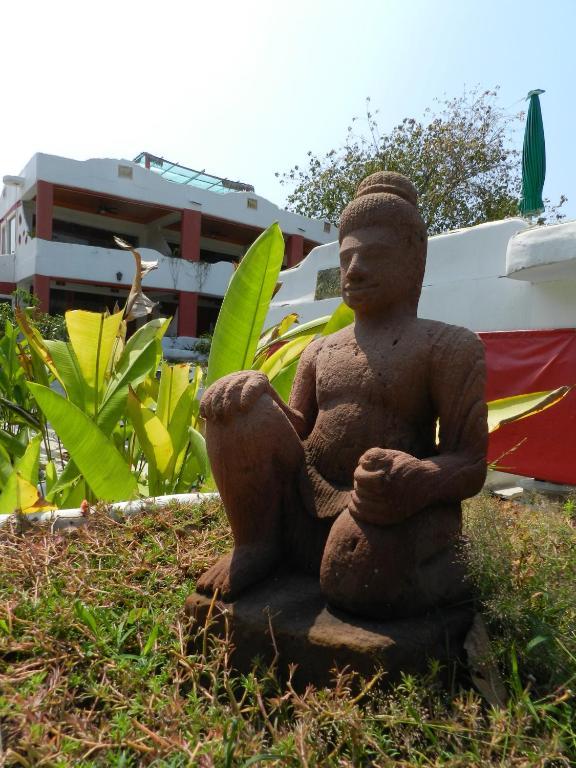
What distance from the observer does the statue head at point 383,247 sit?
163 centimetres

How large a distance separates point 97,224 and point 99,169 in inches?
123

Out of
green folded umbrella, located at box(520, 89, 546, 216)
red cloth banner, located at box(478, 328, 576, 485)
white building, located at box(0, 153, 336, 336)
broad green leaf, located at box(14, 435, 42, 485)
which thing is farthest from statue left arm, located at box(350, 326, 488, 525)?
white building, located at box(0, 153, 336, 336)

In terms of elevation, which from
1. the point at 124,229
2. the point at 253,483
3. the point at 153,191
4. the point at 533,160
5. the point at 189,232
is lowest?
the point at 253,483

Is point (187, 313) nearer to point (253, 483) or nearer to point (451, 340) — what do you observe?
point (253, 483)

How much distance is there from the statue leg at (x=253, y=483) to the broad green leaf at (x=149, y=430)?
1.09 m

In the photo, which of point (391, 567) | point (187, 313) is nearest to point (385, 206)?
point (391, 567)

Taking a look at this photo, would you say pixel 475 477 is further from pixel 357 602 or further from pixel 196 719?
pixel 196 719

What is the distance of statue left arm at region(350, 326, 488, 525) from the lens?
1369 mm

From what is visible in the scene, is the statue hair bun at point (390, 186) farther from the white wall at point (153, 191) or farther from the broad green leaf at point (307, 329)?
the white wall at point (153, 191)

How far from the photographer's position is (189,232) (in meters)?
14.2

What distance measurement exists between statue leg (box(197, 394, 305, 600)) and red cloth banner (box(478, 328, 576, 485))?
2543mm

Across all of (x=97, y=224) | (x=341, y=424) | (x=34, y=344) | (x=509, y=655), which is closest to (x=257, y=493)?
(x=341, y=424)

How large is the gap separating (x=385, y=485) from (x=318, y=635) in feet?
1.29

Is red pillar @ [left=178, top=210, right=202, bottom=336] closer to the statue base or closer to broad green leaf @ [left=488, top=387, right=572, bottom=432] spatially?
broad green leaf @ [left=488, top=387, right=572, bottom=432]
